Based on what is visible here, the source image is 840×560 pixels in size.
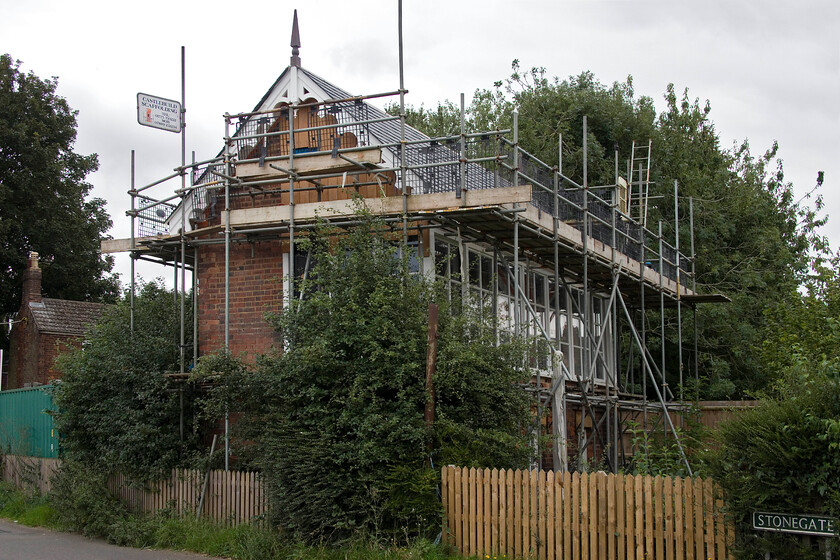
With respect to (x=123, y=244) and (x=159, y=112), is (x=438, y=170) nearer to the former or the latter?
(x=159, y=112)

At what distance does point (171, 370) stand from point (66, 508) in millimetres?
2658

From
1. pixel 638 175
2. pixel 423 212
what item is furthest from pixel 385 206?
pixel 638 175

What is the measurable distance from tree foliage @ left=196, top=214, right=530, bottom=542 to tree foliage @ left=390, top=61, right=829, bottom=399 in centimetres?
1315

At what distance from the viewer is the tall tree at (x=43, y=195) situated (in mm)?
32500

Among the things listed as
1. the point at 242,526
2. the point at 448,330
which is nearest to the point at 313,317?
the point at 448,330

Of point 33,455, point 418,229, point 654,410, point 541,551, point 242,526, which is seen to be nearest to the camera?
point 541,551

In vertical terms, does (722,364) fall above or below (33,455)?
above

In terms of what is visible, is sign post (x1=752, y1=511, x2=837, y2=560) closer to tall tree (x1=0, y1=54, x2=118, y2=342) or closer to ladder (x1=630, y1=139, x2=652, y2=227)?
ladder (x1=630, y1=139, x2=652, y2=227)

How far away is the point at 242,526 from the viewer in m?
12.6

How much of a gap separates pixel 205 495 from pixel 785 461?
866 centimetres

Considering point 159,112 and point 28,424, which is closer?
point 159,112

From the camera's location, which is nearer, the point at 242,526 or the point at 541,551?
the point at 541,551

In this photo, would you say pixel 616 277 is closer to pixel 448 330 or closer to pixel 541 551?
pixel 448 330

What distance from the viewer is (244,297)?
15.6 meters
